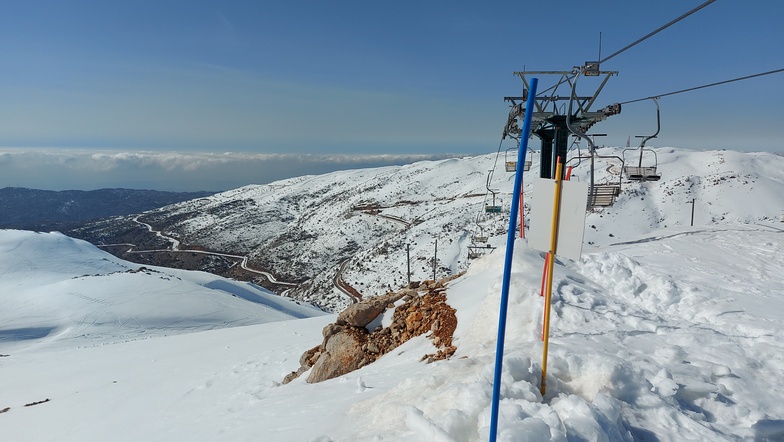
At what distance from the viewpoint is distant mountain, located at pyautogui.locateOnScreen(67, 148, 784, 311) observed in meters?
44.6

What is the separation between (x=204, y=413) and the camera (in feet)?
29.0

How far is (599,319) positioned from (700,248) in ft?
29.6

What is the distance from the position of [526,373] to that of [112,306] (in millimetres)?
34165

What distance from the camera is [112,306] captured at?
100 feet

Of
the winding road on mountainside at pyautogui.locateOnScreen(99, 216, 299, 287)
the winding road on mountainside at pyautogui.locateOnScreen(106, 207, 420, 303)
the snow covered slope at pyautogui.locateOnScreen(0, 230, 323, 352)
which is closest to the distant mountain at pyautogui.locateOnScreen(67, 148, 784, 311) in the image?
the winding road on mountainside at pyautogui.locateOnScreen(106, 207, 420, 303)

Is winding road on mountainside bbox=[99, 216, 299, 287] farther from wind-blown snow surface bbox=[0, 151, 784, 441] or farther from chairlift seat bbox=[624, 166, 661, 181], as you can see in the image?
chairlift seat bbox=[624, 166, 661, 181]

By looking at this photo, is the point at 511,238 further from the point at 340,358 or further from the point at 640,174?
the point at 640,174

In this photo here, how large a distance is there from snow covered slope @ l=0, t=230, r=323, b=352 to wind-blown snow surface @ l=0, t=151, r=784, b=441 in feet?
29.5

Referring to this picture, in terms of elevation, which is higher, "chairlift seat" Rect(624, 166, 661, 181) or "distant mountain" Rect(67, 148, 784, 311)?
"chairlift seat" Rect(624, 166, 661, 181)

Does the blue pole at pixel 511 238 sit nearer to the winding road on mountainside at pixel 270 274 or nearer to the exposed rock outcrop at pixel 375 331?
the exposed rock outcrop at pixel 375 331

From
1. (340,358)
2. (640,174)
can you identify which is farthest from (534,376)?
(640,174)

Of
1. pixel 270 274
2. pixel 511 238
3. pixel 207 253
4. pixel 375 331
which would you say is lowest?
pixel 207 253

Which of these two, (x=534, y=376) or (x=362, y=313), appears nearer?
(x=534, y=376)

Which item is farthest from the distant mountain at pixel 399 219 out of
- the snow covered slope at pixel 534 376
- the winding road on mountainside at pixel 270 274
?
the snow covered slope at pixel 534 376
